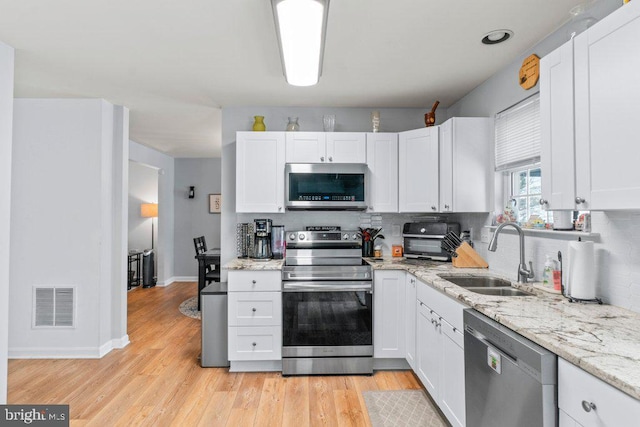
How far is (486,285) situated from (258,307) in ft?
5.83

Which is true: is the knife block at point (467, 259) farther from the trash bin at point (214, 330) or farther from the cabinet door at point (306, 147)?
the trash bin at point (214, 330)

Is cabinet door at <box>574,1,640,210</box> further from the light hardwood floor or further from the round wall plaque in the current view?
the light hardwood floor

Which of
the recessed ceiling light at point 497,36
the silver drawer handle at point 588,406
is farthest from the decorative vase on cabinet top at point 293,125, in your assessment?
the silver drawer handle at point 588,406

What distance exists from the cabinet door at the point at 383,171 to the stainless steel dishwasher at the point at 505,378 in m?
1.62

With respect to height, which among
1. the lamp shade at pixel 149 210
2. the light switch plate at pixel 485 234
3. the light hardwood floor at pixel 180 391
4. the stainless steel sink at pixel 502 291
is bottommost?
the light hardwood floor at pixel 180 391

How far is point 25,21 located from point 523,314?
309cm

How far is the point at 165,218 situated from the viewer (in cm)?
641

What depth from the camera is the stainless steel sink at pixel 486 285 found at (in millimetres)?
2100

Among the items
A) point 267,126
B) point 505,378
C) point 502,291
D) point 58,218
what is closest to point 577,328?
point 505,378

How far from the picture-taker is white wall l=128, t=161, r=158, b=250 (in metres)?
6.75

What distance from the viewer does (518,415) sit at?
1324 millimetres

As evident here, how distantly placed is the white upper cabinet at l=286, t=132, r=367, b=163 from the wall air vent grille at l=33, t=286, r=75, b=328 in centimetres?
244

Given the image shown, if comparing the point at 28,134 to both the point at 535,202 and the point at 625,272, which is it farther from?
the point at 625,272

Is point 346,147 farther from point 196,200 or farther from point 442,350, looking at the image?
point 196,200
